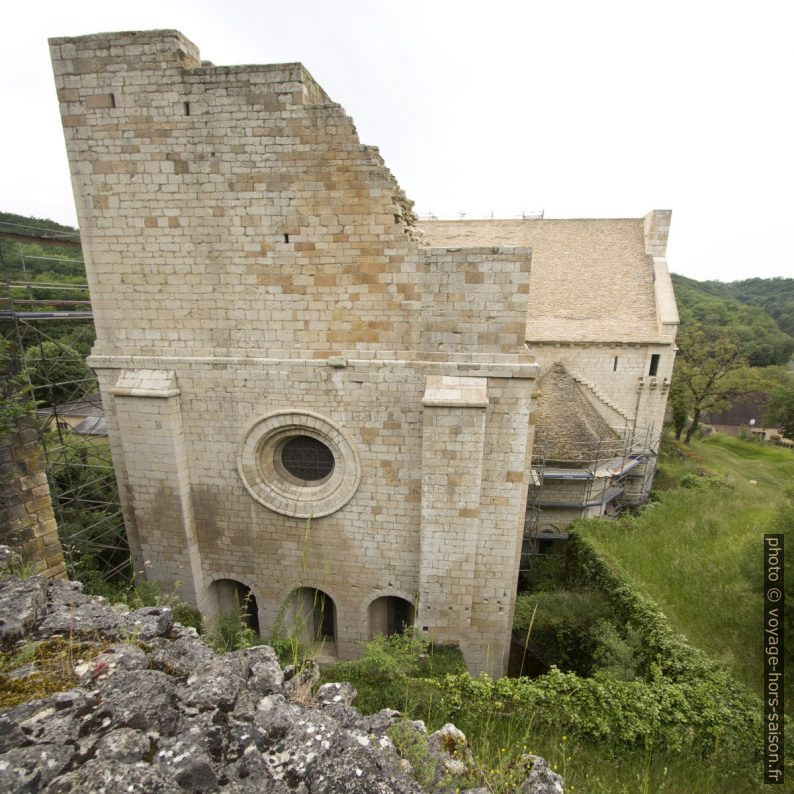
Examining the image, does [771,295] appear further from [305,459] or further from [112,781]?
[112,781]

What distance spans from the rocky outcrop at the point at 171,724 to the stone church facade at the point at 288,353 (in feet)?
13.5

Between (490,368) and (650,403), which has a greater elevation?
(490,368)

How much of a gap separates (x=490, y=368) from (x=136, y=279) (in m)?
6.12

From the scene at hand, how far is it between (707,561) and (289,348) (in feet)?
32.2

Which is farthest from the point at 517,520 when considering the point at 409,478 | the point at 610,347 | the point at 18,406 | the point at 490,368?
the point at 610,347

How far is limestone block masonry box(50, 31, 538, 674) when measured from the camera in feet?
20.9

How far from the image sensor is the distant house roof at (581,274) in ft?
49.1

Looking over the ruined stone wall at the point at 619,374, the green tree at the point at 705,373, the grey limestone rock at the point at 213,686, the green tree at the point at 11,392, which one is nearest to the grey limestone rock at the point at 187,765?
the grey limestone rock at the point at 213,686

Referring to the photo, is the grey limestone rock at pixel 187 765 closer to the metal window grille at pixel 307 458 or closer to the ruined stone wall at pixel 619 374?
the metal window grille at pixel 307 458

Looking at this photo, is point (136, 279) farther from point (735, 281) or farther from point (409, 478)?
point (735, 281)

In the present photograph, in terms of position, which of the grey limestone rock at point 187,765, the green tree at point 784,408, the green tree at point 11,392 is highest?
the green tree at point 11,392

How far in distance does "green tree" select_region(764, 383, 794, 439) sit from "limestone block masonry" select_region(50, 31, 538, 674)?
90.6ft

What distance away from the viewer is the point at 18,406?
5.41m

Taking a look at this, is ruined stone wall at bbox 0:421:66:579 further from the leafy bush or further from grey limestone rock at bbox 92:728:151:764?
the leafy bush
